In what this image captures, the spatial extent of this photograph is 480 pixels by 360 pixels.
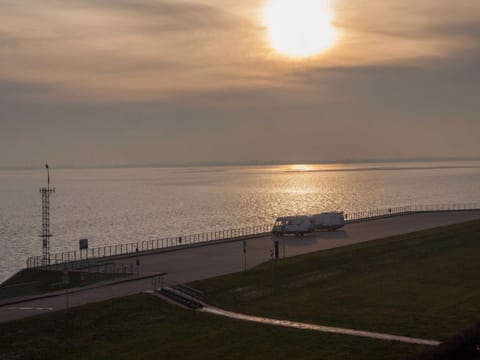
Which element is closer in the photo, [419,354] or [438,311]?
[419,354]

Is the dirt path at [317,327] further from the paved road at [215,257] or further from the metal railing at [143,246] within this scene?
the metal railing at [143,246]

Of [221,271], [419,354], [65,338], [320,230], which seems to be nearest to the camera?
[419,354]

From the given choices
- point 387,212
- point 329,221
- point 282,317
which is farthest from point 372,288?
point 387,212

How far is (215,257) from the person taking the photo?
56.6 m

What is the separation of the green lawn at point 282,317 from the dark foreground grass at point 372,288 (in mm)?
58

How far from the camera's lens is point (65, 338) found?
31.1m

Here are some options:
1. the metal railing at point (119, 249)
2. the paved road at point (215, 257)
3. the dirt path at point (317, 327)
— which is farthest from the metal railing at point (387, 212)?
the dirt path at point (317, 327)

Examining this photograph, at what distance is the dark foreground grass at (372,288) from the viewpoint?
32969mm

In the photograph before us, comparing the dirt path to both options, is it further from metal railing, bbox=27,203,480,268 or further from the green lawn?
metal railing, bbox=27,203,480,268

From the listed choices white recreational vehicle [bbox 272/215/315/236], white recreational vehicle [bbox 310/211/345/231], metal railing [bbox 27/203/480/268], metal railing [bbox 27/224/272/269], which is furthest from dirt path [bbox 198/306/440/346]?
white recreational vehicle [bbox 310/211/345/231]

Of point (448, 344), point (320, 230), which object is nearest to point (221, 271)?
point (448, 344)

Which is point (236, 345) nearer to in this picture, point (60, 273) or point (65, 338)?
point (65, 338)

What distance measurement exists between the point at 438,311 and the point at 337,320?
5.32 metres

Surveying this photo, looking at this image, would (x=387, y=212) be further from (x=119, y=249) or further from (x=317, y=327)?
(x=317, y=327)
